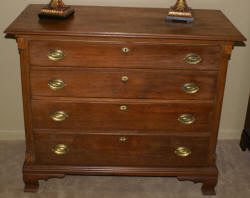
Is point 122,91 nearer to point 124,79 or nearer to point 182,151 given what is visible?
point 124,79

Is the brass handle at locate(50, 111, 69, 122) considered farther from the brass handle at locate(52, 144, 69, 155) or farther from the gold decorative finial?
the gold decorative finial

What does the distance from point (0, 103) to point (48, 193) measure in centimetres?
91

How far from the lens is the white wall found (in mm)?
→ 2957

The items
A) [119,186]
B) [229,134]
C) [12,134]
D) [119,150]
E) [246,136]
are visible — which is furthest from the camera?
[229,134]

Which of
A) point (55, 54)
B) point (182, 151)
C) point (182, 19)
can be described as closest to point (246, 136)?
point (182, 151)

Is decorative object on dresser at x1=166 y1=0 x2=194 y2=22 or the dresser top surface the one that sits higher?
decorative object on dresser at x1=166 y1=0 x2=194 y2=22

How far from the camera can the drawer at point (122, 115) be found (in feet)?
8.39

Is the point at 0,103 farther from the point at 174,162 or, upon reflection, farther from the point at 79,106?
the point at 174,162

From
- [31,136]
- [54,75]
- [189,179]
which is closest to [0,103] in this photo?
[31,136]

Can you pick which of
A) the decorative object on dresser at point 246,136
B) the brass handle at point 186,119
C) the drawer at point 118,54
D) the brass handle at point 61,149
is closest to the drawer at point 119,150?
the brass handle at point 61,149

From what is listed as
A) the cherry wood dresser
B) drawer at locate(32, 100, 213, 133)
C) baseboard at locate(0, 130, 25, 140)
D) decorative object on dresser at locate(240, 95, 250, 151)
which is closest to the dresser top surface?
the cherry wood dresser

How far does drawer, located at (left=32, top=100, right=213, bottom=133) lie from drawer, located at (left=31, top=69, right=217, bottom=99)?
62mm

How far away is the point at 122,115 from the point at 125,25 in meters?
0.56

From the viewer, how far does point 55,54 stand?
2.39 meters
